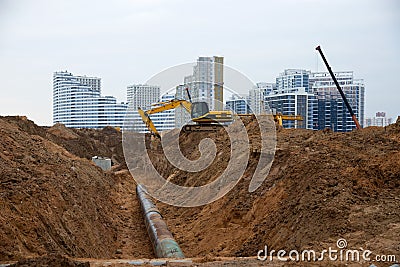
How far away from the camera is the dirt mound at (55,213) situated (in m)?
7.44

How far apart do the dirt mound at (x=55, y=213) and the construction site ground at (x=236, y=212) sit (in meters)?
0.03

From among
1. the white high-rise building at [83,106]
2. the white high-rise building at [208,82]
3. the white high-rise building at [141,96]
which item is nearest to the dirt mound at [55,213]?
the white high-rise building at [208,82]

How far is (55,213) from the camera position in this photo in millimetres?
9031

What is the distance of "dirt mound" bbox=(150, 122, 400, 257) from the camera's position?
712cm

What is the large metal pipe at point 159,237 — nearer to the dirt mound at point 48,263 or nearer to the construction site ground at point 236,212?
the construction site ground at point 236,212

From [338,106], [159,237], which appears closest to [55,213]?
[159,237]

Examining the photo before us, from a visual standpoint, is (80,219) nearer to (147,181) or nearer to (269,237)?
(269,237)

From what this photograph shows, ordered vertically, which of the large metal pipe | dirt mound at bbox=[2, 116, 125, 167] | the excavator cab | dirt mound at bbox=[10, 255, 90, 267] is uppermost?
the excavator cab

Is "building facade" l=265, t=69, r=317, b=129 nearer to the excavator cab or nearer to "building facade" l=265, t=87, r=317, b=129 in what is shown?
"building facade" l=265, t=87, r=317, b=129

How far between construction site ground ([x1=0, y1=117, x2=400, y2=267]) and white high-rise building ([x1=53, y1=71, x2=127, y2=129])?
53.9 metres

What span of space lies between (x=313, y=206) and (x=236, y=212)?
3.29 m

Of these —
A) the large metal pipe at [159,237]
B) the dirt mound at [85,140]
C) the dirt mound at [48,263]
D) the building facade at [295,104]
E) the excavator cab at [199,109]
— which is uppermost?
the building facade at [295,104]

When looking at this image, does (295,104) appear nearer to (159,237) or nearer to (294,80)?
(294,80)

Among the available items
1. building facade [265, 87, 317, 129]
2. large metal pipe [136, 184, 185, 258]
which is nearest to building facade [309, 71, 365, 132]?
building facade [265, 87, 317, 129]
